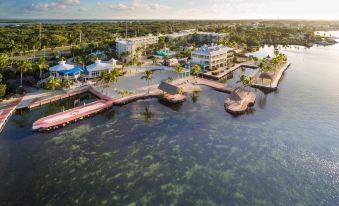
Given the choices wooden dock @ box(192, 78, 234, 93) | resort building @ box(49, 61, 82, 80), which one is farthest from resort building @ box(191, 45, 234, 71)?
resort building @ box(49, 61, 82, 80)

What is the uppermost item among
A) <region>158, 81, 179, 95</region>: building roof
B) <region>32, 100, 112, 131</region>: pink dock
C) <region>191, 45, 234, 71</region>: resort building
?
<region>191, 45, 234, 71</region>: resort building

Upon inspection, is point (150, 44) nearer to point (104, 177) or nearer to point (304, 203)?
point (104, 177)

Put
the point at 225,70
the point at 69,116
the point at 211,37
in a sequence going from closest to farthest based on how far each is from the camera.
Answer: the point at 69,116 < the point at 225,70 < the point at 211,37

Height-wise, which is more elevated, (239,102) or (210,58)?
(210,58)

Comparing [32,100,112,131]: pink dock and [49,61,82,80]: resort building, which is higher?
[49,61,82,80]: resort building

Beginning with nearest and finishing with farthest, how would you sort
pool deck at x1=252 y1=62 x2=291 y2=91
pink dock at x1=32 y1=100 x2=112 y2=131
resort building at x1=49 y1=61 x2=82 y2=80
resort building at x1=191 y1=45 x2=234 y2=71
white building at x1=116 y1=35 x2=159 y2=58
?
pink dock at x1=32 y1=100 x2=112 y2=131 < resort building at x1=49 y1=61 x2=82 y2=80 < pool deck at x1=252 y1=62 x2=291 y2=91 < resort building at x1=191 y1=45 x2=234 y2=71 < white building at x1=116 y1=35 x2=159 y2=58

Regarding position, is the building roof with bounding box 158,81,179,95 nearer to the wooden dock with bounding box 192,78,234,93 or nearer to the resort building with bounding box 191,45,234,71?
the wooden dock with bounding box 192,78,234,93

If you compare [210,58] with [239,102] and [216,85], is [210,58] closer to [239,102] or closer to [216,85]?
[216,85]

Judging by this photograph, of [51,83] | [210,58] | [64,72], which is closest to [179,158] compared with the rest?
[51,83]
